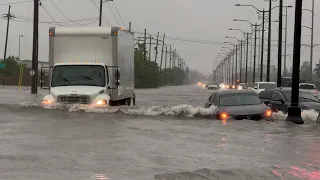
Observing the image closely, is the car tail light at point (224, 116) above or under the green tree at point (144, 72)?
under

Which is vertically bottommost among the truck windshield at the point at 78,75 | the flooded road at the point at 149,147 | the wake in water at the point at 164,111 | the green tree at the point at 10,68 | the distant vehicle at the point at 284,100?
the flooded road at the point at 149,147

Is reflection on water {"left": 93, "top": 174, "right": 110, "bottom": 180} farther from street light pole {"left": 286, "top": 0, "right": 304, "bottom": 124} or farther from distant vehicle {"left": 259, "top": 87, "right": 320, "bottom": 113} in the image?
distant vehicle {"left": 259, "top": 87, "right": 320, "bottom": 113}

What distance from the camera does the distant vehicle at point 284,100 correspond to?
1991 cm

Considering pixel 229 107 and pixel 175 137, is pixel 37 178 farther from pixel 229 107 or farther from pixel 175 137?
pixel 229 107

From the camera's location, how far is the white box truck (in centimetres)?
1952

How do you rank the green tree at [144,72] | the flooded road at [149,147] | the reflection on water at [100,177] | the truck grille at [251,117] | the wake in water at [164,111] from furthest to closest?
the green tree at [144,72] → the wake in water at [164,111] → the truck grille at [251,117] → the flooded road at [149,147] → the reflection on water at [100,177]

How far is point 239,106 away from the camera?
1781 centimetres

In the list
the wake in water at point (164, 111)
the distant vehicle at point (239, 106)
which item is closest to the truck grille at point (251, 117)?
the distant vehicle at point (239, 106)

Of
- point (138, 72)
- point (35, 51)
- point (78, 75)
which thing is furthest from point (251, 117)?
point (138, 72)

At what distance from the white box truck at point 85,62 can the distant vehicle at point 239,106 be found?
4.23 m

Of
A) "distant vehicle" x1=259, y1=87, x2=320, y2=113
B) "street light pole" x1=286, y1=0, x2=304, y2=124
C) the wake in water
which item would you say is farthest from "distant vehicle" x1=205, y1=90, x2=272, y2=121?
"distant vehicle" x1=259, y1=87, x2=320, y2=113

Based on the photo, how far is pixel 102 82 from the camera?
64.5 ft

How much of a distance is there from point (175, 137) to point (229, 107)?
4.77 meters

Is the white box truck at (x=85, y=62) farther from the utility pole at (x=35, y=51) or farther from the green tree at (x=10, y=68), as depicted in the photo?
the green tree at (x=10, y=68)
